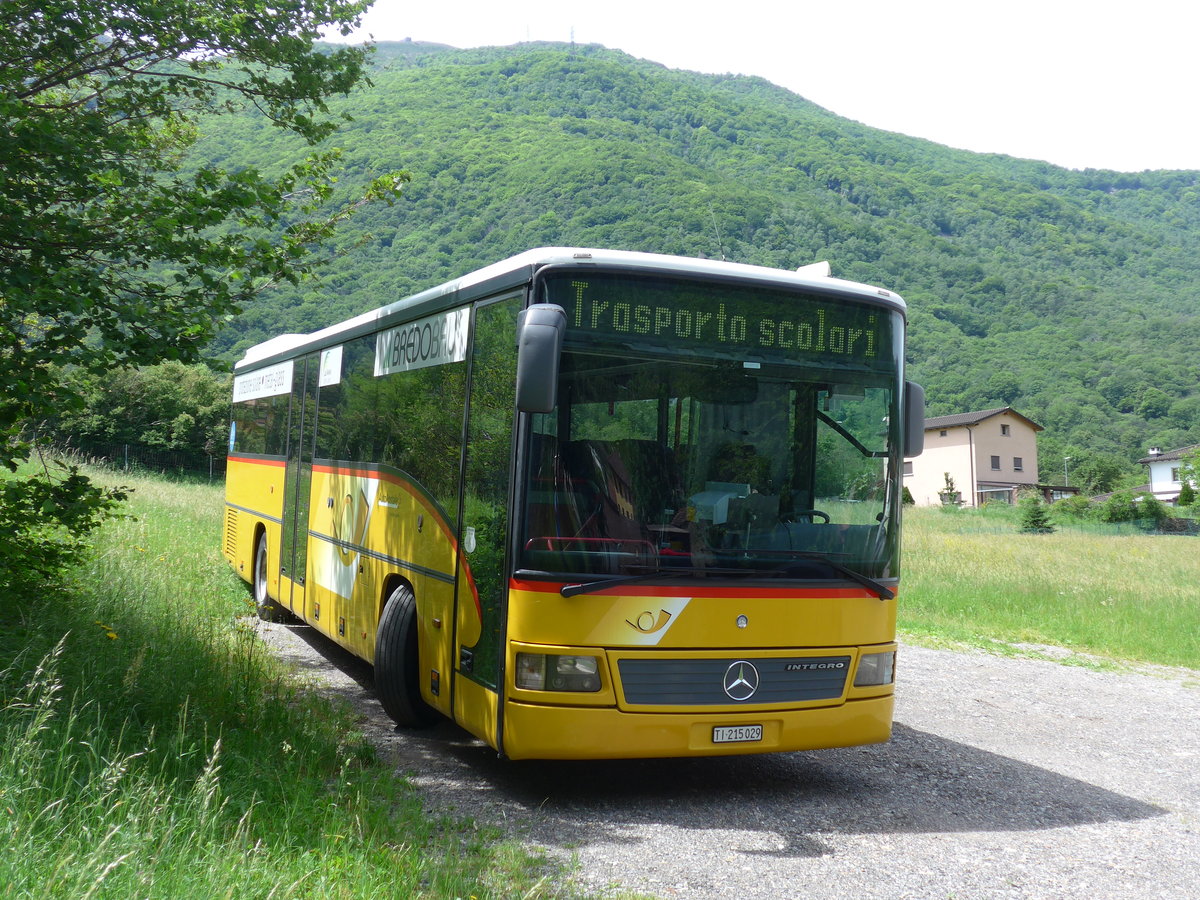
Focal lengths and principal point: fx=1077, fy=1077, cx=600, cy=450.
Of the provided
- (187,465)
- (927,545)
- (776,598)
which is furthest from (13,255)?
(187,465)

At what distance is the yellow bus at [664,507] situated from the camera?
5.67 m

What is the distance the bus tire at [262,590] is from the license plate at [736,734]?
732 cm

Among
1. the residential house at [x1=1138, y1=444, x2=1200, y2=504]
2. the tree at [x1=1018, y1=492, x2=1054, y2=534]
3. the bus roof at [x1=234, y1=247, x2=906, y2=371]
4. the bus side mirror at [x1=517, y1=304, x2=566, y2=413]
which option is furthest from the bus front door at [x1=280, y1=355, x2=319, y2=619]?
the residential house at [x1=1138, y1=444, x2=1200, y2=504]

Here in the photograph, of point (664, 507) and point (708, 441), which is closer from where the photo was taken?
point (664, 507)

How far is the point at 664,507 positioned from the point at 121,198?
394cm

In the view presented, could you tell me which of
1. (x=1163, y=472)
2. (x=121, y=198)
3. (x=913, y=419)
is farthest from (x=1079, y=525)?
(x=121, y=198)

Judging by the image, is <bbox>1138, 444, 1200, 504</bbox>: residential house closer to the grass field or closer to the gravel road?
the gravel road

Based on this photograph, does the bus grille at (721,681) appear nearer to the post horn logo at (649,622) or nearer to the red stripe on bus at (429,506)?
the post horn logo at (649,622)

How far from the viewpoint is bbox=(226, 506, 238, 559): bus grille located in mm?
14148

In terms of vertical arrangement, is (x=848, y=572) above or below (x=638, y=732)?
above

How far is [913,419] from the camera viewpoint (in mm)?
6586

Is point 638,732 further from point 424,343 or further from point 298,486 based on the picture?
point 298,486

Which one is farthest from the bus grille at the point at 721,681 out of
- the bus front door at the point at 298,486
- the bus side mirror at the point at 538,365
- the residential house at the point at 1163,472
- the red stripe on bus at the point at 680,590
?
the residential house at the point at 1163,472

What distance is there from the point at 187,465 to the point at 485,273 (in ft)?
158
